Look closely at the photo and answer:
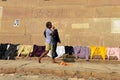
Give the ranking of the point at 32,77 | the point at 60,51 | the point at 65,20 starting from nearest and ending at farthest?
the point at 32,77, the point at 60,51, the point at 65,20

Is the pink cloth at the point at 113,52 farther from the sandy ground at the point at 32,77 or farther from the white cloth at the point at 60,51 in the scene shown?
the sandy ground at the point at 32,77

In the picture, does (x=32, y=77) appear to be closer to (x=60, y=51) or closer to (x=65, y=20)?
(x=60, y=51)

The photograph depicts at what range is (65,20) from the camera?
16656mm

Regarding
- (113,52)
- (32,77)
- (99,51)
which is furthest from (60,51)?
(32,77)

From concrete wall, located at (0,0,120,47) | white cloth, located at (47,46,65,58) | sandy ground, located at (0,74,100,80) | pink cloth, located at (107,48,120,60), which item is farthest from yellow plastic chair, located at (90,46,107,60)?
sandy ground, located at (0,74,100,80)

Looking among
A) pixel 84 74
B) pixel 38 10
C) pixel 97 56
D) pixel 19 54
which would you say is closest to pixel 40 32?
pixel 38 10

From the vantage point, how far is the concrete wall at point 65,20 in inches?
642

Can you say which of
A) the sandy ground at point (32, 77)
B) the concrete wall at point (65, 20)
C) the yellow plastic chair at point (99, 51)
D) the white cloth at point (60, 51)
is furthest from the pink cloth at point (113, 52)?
the sandy ground at point (32, 77)

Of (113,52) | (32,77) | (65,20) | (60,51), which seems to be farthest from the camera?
(65,20)

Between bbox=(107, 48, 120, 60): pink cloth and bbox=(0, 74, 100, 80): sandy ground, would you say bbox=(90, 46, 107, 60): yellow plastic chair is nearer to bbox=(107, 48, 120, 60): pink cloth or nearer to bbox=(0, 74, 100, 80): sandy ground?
bbox=(107, 48, 120, 60): pink cloth

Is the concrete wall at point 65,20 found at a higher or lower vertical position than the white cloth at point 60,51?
higher

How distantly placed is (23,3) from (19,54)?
9.94ft

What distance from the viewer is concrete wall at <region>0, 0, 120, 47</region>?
53.5 feet

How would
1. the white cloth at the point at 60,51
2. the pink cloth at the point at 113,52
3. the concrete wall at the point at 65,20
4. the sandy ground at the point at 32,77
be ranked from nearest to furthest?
the sandy ground at the point at 32,77
the pink cloth at the point at 113,52
the white cloth at the point at 60,51
the concrete wall at the point at 65,20
